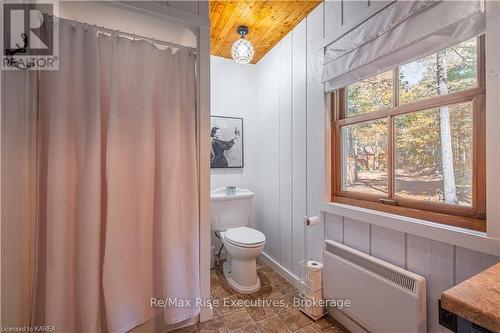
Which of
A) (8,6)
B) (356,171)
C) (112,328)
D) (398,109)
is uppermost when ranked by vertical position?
(8,6)

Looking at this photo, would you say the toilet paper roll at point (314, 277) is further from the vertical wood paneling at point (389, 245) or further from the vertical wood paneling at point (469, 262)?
the vertical wood paneling at point (469, 262)

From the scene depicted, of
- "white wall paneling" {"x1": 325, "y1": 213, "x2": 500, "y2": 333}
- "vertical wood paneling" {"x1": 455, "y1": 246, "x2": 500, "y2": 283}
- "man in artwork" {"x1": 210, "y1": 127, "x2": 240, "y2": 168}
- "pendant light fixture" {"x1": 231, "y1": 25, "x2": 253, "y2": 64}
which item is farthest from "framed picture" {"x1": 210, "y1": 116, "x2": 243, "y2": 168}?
"vertical wood paneling" {"x1": 455, "y1": 246, "x2": 500, "y2": 283}

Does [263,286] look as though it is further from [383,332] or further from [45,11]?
[45,11]

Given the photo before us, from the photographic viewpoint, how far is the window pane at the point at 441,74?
110cm

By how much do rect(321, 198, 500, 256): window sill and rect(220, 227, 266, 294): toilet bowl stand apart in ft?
2.61

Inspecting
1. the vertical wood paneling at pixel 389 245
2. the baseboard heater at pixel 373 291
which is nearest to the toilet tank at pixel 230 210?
the baseboard heater at pixel 373 291

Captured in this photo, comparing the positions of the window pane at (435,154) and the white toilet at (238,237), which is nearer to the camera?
the window pane at (435,154)

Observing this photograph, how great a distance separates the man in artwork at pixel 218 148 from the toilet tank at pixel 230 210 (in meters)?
0.39

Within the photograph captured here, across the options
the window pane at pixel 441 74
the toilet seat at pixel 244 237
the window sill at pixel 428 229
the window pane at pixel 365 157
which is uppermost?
the window pane at pixel 441 74

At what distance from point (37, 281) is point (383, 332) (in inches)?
77.7

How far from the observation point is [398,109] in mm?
1387

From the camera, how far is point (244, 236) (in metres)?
2.09

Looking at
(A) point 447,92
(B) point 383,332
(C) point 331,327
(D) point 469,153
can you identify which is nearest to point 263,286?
(C) point 331,327

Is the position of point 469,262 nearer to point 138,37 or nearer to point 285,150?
point 285,150
